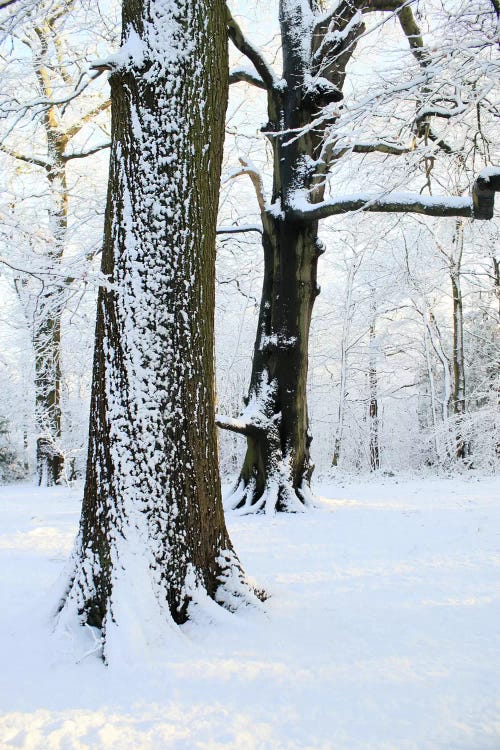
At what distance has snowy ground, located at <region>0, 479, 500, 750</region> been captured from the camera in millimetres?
1693

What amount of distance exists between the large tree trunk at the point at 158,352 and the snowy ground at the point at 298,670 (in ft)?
0.96

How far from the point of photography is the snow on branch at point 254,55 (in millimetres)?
6812

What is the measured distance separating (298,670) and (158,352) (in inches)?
63.8

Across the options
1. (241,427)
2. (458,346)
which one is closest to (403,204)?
(241,427)

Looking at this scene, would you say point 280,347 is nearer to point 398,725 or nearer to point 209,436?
point 209,436

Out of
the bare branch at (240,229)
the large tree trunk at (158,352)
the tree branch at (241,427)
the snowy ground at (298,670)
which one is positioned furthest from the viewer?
the bare branch at (240,229)

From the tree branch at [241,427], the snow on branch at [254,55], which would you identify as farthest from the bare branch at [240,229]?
the tree branch at [241,427]

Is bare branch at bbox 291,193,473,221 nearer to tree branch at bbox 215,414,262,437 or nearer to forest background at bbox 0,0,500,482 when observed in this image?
forest background at bbox 0,0,500,482

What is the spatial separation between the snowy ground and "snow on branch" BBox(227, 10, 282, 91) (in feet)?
21.9

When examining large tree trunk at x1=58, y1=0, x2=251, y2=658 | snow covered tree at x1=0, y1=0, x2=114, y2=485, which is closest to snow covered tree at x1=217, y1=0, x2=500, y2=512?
snow covered tree at x1=0, y1=0, x2=114, y2=485

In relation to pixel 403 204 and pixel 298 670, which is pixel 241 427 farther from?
pixel 298 670

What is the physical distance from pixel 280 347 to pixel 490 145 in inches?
135

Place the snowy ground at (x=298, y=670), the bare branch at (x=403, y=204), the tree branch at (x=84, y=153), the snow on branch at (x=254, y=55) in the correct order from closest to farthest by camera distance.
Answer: the snowy ground at (x=298, y=670) → the bare branch at (x=403, y=204) → the snow on branch at (x=254, y=55) → the tree branch at (x=84, y=153)

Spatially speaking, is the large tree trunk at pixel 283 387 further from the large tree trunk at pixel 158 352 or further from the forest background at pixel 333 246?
the large tree trunk at pixel 158 352
